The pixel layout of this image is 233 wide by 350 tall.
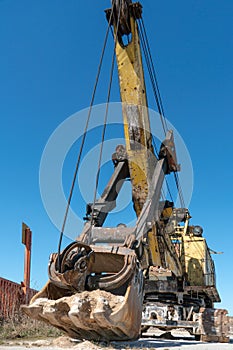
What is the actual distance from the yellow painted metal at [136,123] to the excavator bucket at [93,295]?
8.12 feet

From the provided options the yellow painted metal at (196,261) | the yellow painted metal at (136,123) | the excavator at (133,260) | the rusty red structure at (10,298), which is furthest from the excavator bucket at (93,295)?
the yellow painted metal at (196,261)

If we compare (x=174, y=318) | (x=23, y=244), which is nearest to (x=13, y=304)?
(x=23, y=244)

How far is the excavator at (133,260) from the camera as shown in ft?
25.3

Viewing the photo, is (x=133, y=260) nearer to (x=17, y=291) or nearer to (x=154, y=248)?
(x=154, y=248)

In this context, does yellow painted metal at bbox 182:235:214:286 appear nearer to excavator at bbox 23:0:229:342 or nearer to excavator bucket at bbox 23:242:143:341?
excavator at bbox 23:0:229:342

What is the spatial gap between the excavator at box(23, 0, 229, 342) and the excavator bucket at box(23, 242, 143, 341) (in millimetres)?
18

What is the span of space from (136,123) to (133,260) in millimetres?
3966

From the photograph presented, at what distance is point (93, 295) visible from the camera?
7.65m

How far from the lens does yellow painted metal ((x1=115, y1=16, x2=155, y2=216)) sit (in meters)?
10.7

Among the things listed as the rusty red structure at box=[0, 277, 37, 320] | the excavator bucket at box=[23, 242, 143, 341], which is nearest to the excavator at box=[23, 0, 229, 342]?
the excavator bucket at box=[23, 242, 143, 341]

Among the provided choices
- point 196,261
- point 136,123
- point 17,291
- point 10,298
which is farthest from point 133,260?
point 17,291

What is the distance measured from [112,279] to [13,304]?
6635 mm

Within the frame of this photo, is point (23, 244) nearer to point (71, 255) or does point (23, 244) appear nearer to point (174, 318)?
point (174, 318)

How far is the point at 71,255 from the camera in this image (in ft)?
27.3
